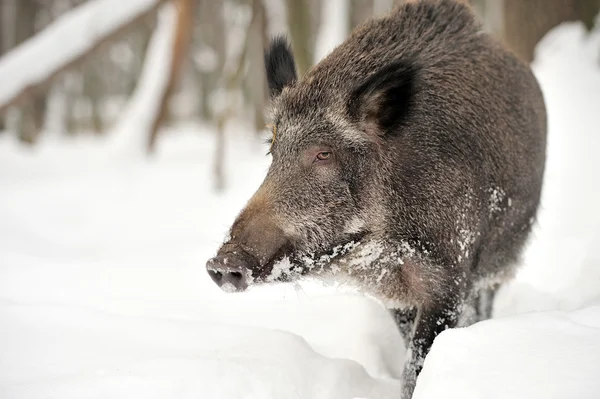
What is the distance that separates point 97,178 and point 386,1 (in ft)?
30.9

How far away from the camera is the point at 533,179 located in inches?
130

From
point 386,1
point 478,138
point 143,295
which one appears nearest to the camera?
point 478,138

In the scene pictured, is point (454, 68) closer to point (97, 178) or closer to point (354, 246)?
point (354, 246)

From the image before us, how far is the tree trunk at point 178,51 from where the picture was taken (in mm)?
8505

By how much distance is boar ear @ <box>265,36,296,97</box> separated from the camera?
308cm

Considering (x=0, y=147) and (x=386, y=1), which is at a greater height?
(x=386, y=1)

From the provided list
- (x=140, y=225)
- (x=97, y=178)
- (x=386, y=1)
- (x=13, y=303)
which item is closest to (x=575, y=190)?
(x=13, y=303)

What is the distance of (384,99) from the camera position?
2637 mm

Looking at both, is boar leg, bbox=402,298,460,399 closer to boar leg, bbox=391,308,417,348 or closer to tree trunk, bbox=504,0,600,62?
boar leg, bbox=391,308,417,348

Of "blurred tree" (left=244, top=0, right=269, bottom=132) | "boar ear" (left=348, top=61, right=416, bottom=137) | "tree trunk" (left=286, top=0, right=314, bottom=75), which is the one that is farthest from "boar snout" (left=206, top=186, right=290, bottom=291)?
"tree trunk" (left=286, top=0, right=314, bottom=75)

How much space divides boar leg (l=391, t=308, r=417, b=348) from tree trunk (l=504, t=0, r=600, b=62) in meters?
3.35

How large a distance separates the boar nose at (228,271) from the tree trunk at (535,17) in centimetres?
413

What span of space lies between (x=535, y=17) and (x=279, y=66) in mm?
3682

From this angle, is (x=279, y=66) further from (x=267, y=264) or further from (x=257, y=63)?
(x=257, y=63)
